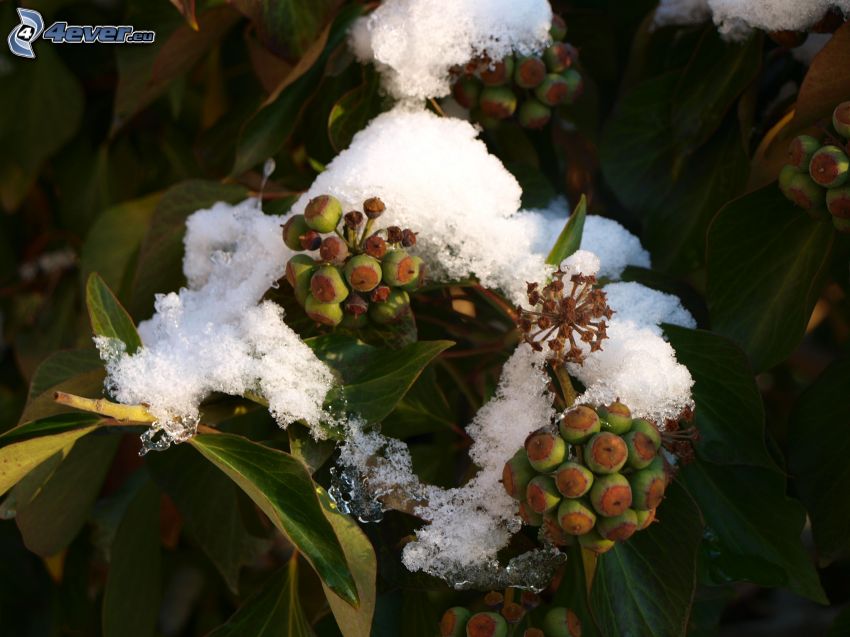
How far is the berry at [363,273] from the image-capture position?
28.3 inches

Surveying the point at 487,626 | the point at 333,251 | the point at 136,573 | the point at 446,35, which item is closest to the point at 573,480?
the point at 487,626

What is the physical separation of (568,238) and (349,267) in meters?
0.18

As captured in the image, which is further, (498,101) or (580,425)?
(498,101)

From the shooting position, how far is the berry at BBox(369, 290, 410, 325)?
2.47 ft

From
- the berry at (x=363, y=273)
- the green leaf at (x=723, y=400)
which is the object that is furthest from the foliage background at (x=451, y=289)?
the berry at (x=363, y=273)

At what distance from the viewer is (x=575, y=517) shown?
0.62m

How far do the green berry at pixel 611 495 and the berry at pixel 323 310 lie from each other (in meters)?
0.24

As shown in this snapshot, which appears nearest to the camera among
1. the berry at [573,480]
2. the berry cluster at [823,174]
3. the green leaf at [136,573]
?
the berry at [573,480]

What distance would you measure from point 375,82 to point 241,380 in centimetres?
36

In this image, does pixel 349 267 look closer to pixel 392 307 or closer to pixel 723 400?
pixel 392 307

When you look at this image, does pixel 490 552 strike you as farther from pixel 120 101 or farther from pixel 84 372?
pixel 120 101

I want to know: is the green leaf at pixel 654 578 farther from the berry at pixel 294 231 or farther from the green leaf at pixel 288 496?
the berry at pixel 294 231

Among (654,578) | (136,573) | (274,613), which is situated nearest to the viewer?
(654,578)

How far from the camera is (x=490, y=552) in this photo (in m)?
0.72
